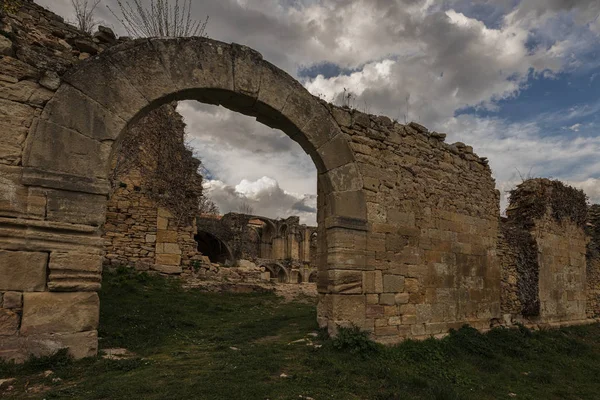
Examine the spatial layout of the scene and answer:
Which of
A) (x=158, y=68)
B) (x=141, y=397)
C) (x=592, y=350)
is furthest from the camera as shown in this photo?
(x=592, y=350)

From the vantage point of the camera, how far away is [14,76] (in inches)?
162

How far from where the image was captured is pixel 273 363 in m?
4.56

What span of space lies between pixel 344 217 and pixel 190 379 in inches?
122

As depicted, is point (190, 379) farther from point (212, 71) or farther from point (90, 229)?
point (212, 71)

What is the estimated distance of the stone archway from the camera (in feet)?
13.0

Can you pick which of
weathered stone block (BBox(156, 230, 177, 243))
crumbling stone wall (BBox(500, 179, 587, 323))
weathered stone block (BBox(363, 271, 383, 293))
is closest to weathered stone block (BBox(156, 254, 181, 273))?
weathered stone block (BBox(156, 230, 177, 243))

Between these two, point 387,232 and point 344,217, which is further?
point 387,232

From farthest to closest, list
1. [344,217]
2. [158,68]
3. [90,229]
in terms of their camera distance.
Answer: [344,217]
[158,68]
[90,229]

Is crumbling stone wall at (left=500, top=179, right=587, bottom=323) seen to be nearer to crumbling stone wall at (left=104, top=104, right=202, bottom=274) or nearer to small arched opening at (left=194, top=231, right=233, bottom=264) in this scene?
crumbling stone wall at (left=104, top=104, right=202, bottom=274)

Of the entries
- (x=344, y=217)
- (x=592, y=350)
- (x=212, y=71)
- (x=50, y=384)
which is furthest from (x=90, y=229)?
(x=592, y=350)

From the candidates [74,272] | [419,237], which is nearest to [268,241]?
[419,237]

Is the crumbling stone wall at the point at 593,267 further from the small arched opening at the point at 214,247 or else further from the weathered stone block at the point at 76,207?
the small arched opening at the point at 214,247

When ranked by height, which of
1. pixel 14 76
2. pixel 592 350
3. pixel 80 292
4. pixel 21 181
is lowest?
pixel 592 350

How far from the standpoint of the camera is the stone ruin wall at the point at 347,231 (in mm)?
3914
